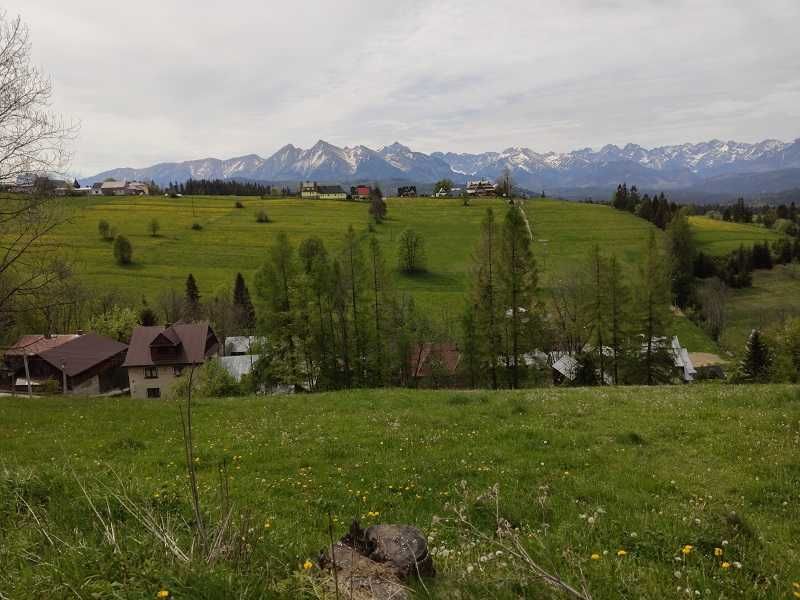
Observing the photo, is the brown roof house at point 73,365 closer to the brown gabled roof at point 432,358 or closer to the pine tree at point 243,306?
the pine tree at point 243,306

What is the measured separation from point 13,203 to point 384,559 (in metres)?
16.8

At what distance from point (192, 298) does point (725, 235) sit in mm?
161964

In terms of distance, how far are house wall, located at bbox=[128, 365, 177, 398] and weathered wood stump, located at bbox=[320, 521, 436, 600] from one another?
240 ft

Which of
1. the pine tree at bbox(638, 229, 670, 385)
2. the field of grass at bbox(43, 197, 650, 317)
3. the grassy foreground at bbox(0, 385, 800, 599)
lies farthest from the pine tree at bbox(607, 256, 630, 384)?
the field of grass at bbox(43, 197, 650, 317)

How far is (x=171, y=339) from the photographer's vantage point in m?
70.6

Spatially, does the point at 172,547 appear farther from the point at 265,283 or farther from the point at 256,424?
the point at 265,283

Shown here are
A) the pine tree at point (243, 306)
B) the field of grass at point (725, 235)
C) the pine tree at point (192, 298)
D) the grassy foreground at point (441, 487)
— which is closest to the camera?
the grassy foreground at point (441, 487)

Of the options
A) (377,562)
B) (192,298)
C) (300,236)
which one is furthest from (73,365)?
(300,236)

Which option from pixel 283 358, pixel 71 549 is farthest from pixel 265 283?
pixel 71 549

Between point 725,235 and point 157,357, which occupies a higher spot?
point 725,235

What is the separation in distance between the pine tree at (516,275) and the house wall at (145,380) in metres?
49.7

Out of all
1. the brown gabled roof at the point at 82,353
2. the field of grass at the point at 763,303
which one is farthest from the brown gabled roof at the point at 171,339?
the field of grass at the point at 763,303

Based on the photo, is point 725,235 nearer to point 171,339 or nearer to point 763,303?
point 763,303

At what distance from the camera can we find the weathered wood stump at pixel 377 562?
402 centimetres
